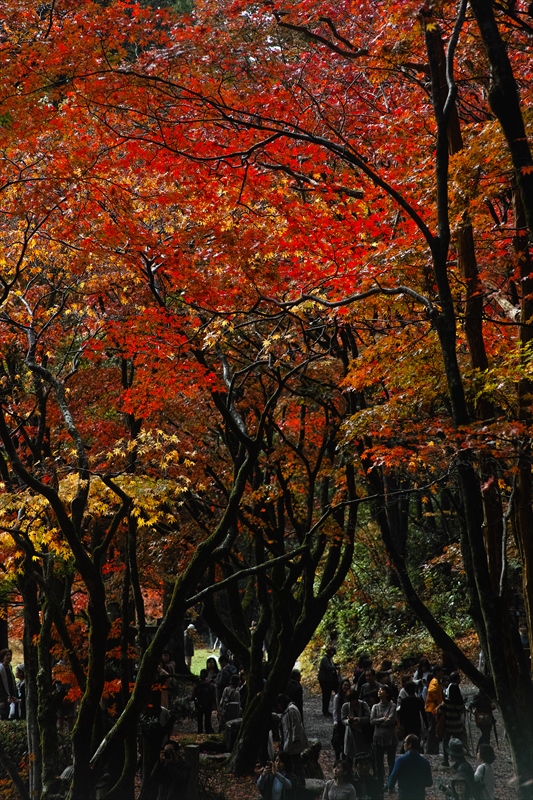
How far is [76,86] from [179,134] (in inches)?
89.3

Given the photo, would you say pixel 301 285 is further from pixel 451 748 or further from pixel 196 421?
pixel 451 748

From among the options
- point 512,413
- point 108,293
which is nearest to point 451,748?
point 512,413

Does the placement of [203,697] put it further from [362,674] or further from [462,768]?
[462,768]

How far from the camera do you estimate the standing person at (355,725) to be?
1215cm

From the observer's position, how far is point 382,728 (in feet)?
41.1

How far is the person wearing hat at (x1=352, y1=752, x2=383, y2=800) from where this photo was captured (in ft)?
34.9

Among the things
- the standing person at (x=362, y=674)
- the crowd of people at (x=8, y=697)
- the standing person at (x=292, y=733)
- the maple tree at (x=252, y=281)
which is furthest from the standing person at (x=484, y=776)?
the crowd of people at (x=8, y=697)

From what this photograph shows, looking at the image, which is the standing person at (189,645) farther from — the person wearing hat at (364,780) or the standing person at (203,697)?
the person wearing hat at (364,780)

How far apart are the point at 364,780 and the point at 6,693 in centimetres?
1026

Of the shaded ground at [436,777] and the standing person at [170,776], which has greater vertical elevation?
the standing person at [170,776]

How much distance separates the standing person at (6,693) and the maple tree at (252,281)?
516cm

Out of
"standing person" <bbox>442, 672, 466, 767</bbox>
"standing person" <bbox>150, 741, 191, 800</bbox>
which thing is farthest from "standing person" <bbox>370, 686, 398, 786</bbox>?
"standing person" <bbox>150, 741, 191, 800</bbox>

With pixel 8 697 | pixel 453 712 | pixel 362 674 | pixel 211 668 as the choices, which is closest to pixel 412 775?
pixel 453 712

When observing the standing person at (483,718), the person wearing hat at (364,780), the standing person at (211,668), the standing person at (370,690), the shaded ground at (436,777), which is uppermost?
the standing person at (211,668)
